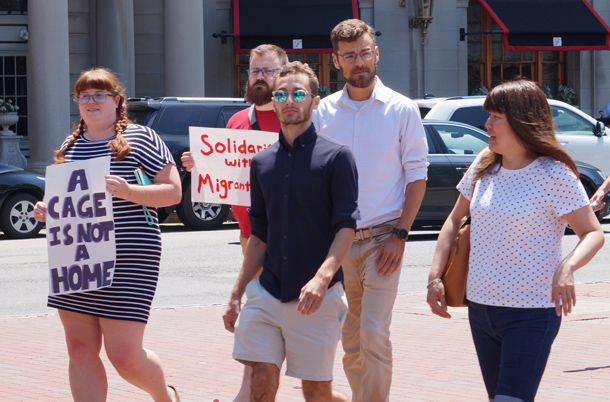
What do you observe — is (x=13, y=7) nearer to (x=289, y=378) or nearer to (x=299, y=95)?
(x=289, y=378)

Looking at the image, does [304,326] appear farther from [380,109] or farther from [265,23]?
[265,23]

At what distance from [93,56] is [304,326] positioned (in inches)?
920

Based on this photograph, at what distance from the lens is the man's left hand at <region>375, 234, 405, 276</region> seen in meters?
5.38

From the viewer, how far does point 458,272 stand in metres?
4.63

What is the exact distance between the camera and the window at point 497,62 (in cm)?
2914

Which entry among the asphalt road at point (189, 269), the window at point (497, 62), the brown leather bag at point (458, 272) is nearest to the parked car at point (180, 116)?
the asphalt road at point (189, 269)

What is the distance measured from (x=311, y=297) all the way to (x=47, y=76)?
60.2 ft

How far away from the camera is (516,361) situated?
13.9 feet

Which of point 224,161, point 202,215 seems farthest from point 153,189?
point 202,215

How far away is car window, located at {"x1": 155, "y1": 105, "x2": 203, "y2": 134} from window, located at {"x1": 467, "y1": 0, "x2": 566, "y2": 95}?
13.4 meters

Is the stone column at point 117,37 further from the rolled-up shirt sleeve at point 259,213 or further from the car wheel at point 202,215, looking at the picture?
the rolled-up shirt sleeve at point 259,213

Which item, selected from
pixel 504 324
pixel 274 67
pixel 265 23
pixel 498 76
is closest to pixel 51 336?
pixel 274 67

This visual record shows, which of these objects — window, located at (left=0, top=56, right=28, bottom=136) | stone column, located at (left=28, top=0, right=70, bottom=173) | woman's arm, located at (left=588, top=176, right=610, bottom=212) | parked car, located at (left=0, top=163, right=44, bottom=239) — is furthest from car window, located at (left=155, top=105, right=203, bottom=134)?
woman's arm, located at (left=588, top=176, right=610, bottom=212)

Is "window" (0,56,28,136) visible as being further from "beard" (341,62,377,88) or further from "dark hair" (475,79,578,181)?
"dark hair" (475,79,578,181)
